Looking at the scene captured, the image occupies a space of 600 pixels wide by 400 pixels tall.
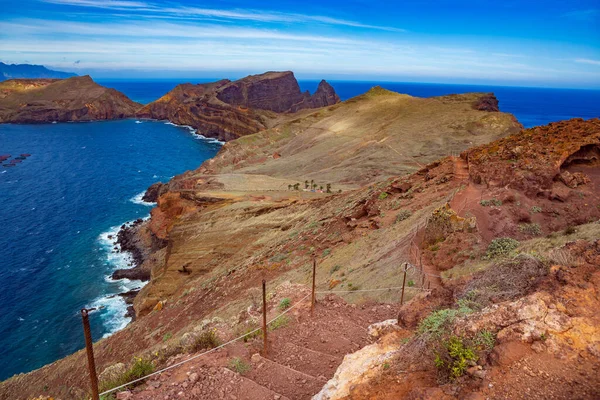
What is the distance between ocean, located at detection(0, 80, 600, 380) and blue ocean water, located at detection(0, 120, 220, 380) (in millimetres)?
94

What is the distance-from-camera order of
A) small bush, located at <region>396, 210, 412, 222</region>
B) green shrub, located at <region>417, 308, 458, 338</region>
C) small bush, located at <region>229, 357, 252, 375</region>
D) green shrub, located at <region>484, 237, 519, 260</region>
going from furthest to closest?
1. small bush, located at <region>396, 210, 412, 222</region>
2. green shrub, located at <region>484, 237, 519, 260</region>
3. small bush, located at <region>229, 357, 252, 375</region>
4. green shrub, located at <region>417, 308, 458, 338</region>

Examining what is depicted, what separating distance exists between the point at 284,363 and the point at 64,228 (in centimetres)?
5016

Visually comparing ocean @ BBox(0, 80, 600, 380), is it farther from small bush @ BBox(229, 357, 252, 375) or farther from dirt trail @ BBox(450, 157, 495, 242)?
dirt trail @ BBox(450, 157, 495, 242)

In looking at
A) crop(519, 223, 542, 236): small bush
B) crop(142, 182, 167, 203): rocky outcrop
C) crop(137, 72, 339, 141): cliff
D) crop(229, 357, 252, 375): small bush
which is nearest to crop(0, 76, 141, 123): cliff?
crop(137, 72, 339, 141): cliff

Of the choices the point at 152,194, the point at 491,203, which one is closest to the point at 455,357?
the point at 491,203

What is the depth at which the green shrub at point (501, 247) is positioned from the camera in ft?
38.8

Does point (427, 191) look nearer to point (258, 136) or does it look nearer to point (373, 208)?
point (373, 208)

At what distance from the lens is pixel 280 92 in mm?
156750

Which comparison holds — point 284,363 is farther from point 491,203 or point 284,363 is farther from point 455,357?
point 491,203

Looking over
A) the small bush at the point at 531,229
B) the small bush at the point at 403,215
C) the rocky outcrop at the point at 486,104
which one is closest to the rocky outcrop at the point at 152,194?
the small bush at the point at 403,215

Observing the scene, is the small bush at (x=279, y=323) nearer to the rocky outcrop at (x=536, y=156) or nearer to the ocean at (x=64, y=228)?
the rocky outcrop at (x=536, y=156)

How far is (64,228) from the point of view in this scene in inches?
1925

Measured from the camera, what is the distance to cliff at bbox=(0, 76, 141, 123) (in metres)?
130

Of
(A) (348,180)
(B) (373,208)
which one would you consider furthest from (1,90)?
(B) (373,208)
